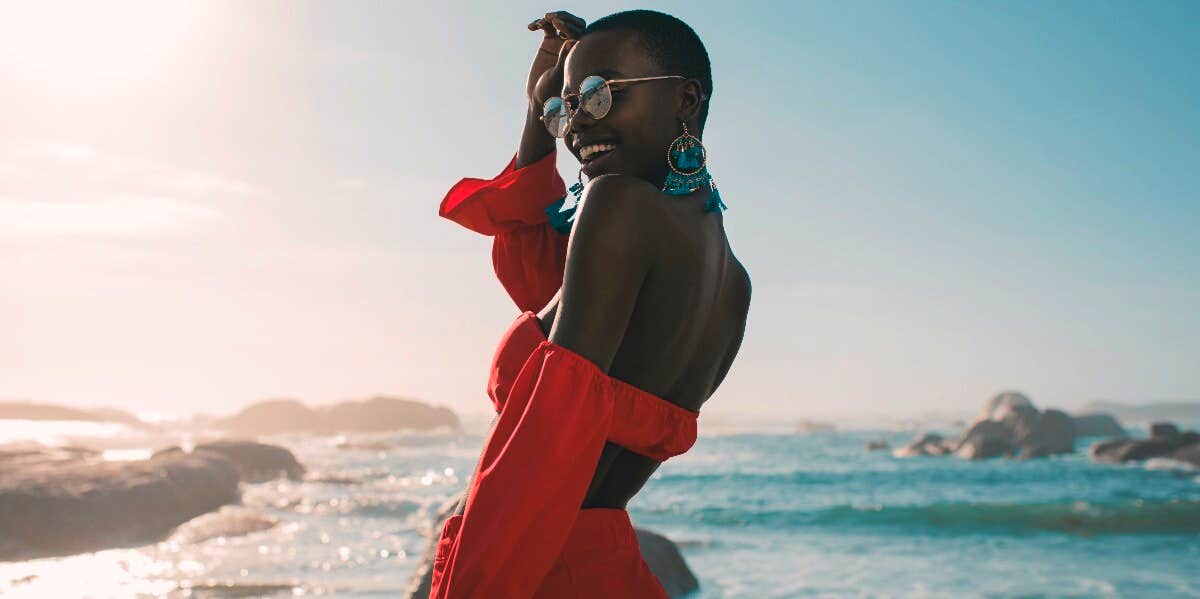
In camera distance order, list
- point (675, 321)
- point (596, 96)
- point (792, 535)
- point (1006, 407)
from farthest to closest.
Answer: point (1006, 407)
point (792, 535)
point (596, 96)
point (675, 321)

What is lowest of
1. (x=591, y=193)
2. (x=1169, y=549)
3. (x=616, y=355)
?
(x=1169, y=549)

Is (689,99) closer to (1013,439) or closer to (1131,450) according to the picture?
(1131,450)

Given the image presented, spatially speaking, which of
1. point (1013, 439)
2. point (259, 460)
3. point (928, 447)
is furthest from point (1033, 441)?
point (259, 460)

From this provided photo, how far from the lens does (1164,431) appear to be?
33.9 m

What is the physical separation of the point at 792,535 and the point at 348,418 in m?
54.8

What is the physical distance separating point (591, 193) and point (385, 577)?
9.93 m

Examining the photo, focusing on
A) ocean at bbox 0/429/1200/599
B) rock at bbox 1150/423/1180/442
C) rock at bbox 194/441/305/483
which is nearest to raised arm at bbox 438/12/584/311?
ocean at bbox 0/429/1200/599

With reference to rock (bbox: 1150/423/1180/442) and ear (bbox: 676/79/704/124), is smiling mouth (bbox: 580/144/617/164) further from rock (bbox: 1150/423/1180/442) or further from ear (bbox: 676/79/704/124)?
rock (bbox: 1150/423/1180/442)

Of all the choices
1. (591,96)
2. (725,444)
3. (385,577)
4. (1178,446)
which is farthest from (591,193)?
(725,444)

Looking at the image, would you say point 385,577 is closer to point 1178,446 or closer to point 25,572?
point 25,572

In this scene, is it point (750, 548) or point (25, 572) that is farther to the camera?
point (750, 548)

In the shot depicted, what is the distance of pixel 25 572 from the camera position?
962cm

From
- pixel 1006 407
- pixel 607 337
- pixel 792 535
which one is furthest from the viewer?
pixel 1006 407

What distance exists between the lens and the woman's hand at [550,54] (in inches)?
82.7
